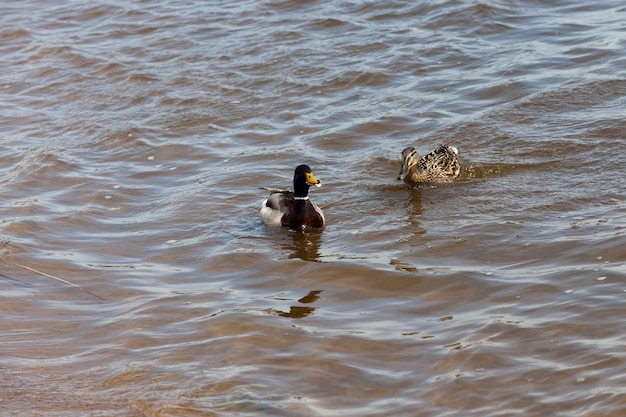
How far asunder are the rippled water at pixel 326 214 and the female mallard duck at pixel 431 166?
0.16 meters

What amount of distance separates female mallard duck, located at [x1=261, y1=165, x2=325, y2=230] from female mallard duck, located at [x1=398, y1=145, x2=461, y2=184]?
1.36 m

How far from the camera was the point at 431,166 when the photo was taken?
11492 millimetres

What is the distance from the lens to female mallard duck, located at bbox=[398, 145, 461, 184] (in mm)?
11477

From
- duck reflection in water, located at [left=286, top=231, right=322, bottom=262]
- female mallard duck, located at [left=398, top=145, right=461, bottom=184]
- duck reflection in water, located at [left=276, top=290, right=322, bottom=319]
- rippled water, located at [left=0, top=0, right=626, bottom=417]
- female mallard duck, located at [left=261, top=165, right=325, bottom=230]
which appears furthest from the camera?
female mallard duck, located at [left=398, top=145, right=461, bottom=184]

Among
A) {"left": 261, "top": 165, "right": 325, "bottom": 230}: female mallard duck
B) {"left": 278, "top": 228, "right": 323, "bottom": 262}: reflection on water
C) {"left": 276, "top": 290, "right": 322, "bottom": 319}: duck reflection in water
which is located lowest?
{"left": 276, "top": 290, "right": 322, "bottom": 319}: duck reflection in water

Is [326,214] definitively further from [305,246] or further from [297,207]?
[305,246]

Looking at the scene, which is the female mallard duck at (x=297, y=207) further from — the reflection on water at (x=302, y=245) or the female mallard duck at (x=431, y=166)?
the female mallard duck at (x=431, y=166)

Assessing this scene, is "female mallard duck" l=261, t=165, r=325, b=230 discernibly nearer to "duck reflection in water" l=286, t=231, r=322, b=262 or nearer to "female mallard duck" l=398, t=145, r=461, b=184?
"duck reflection in water" l=286, t=231, r=322, b=262

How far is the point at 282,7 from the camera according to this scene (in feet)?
62.3

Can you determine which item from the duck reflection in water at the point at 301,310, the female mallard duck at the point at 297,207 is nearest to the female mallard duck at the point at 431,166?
the female mallard duck at the point at 297,207

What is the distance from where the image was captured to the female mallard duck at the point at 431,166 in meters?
11.5

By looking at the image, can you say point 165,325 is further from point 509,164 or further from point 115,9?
point 115,9

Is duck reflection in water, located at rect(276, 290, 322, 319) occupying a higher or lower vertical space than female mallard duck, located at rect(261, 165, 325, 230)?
lower

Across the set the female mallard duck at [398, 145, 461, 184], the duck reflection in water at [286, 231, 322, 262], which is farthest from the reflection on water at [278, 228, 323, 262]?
the female mallard duck at [398, 145, 461, 184]
